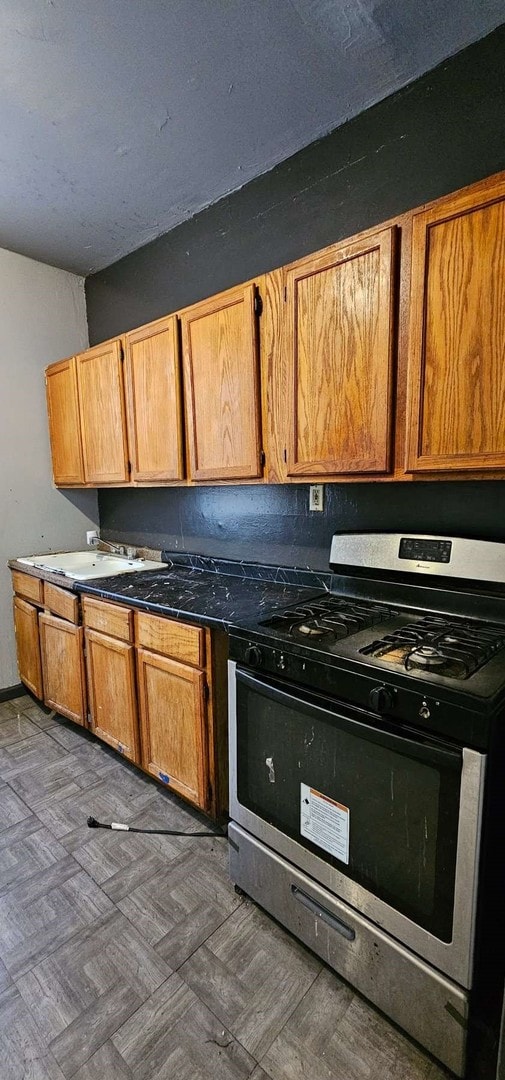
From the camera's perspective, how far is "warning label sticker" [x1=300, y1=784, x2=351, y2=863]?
113 cm

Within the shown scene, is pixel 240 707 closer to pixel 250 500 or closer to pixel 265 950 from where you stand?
pixel 265 950

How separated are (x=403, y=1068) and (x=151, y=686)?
4.17 feet

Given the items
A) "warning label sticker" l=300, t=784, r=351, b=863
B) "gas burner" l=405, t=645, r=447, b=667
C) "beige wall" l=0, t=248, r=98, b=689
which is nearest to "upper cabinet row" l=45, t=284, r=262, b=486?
"beige wall" l=0, t=248, r=98, b=689

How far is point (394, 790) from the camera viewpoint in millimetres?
1022

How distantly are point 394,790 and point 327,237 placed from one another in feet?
6.39

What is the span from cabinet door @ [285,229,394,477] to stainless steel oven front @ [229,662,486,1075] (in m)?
0.78

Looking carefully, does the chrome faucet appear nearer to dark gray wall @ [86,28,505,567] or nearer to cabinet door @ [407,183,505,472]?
dark gray wall @ [86,28,505,567]

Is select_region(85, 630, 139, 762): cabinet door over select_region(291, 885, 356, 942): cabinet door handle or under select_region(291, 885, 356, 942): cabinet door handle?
over

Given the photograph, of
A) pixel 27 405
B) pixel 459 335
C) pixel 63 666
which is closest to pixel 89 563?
pixel 63 666

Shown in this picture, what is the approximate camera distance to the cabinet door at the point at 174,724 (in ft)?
5.43

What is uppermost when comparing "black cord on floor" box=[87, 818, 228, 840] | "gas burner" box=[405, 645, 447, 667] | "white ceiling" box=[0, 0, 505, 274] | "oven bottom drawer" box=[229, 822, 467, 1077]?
"white ceiling" box=[0, 0, 505, 274]

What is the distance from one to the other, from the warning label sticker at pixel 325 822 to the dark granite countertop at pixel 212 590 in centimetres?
51

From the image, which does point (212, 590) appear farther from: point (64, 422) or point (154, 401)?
point (64, 422)

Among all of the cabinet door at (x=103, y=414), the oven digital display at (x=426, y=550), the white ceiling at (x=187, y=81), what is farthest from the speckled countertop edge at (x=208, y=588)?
the white ceiling at (x=187, y=81)
